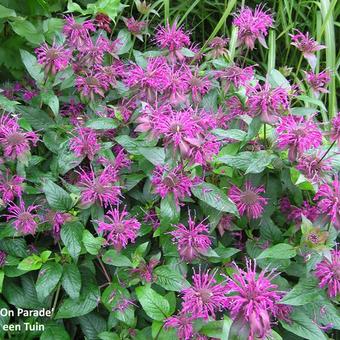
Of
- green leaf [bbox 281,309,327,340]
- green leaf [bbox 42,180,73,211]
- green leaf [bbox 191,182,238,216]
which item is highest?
green leaf [bbox 191,182,238,216]

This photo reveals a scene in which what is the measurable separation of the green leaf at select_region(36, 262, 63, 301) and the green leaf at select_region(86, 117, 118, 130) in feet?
1.18

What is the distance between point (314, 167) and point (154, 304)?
46cm

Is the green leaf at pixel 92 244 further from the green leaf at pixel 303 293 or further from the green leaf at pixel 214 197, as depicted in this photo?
the green leaf at pixel 303 293

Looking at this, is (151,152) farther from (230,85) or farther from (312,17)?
(312,17)

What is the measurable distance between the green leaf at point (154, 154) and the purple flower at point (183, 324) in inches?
13.7

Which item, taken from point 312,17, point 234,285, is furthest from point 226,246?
point 312,17

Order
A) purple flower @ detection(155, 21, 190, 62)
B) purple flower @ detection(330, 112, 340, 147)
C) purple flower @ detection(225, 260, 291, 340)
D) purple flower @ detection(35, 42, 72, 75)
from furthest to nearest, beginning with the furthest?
purple flower @ detection(155, 21, 190, 62)
purple flower @ detection(35, 42, 72, 75)
purple flower @ detection(330, 112, 340, 147)
purple flower @ detection(225, 260, 291, 340)

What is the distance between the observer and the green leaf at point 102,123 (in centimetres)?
130

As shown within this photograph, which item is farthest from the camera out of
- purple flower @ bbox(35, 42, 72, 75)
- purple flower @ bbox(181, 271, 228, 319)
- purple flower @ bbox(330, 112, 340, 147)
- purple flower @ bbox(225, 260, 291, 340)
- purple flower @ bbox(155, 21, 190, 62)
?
purple flower @ bbox(155, 21, 190, 62)

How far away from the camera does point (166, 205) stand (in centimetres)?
113

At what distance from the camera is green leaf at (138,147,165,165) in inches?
46.4

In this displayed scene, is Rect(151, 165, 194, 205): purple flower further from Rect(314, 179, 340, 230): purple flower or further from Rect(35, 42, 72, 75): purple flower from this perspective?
Rect(35, 42, 72, 75): purple flower

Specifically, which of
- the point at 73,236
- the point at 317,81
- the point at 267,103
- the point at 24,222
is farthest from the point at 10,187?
the point at 317,81

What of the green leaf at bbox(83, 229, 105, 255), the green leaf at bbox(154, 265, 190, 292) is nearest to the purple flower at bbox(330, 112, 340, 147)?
→ the green leaf at bbox(154, 265, 190, 292)
